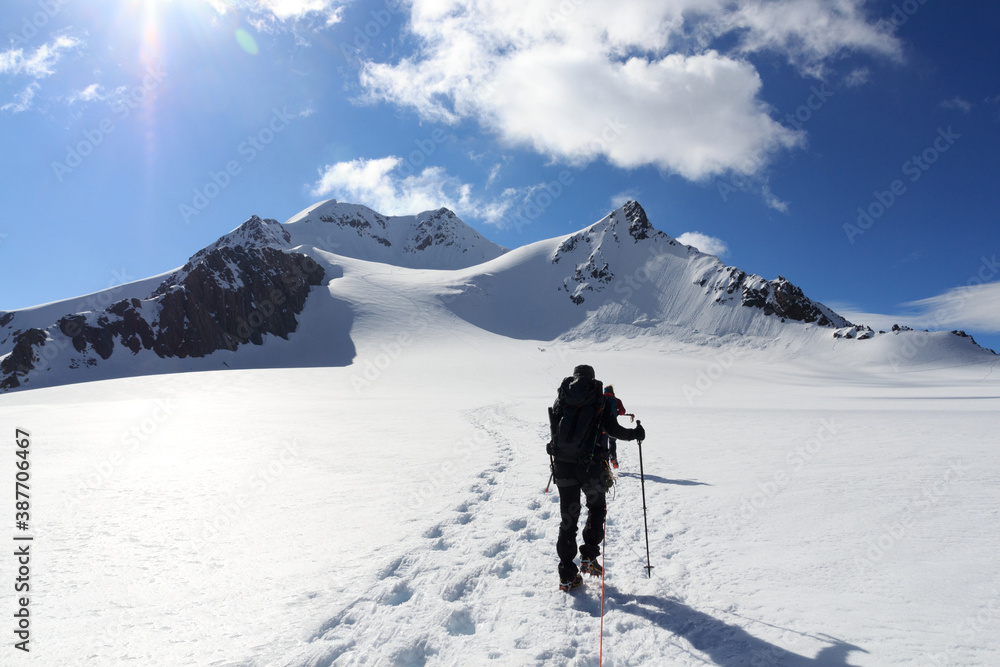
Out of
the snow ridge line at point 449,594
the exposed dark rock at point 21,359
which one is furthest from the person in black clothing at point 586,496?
the exposed dark rock at point 21,359

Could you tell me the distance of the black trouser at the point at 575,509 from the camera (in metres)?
4.53

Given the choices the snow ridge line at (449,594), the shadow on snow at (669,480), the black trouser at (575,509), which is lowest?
the shadow on snow at (669,480)

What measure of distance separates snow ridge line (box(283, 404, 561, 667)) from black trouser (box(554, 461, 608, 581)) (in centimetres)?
40

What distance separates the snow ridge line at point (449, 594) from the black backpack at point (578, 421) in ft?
4.82

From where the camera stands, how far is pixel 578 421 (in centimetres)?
461

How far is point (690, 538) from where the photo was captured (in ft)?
18.4

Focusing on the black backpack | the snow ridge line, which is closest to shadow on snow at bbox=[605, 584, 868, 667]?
the snow ridge line

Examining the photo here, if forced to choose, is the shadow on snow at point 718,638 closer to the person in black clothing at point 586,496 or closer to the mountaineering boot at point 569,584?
the mountaineering boot at point 569,584

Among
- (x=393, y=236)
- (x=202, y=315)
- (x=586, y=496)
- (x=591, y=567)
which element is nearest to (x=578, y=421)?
(x=586, y=496)

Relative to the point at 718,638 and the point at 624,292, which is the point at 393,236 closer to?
the point at 624,292

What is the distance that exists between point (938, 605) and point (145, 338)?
69.6 m

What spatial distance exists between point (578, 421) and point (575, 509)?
3.24 feet

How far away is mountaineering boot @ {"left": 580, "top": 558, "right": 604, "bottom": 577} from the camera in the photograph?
15.6 feet

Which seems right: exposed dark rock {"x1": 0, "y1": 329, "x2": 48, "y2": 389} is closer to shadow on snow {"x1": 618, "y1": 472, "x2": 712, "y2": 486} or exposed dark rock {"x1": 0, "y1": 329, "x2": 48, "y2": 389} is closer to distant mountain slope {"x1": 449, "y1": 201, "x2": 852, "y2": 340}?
distant mountain slope {"x1": 449, "y1": 201, "x2": 852, "y2": 340}
